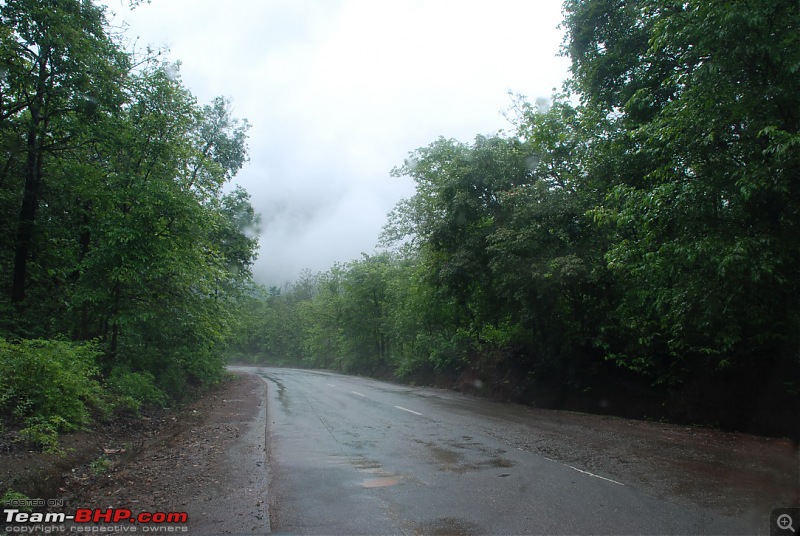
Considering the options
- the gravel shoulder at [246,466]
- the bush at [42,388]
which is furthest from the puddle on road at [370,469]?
the bush at [42,388]

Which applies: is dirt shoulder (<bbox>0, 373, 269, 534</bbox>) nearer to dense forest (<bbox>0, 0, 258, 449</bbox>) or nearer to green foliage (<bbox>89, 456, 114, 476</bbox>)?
green foliage (<bbox>89, 456, 114, 476</bbox>)

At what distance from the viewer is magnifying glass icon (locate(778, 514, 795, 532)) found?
16.6 feet

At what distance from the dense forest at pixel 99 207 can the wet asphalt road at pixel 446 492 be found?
6020 mm

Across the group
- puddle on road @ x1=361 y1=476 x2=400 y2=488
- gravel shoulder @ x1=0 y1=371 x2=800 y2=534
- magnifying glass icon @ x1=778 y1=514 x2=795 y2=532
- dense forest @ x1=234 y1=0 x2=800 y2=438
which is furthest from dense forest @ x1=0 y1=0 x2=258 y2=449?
magnifying glass icon @ x1=778 y1=514 x2=795 y2=532

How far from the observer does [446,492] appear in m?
6.36

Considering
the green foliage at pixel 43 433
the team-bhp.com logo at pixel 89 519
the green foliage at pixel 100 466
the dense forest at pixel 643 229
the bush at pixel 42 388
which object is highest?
the dense forest at pixel 643 229

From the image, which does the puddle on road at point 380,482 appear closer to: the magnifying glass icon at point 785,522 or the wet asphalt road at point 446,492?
the wet asphalt road at point 446,492

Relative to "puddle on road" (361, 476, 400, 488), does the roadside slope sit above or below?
below

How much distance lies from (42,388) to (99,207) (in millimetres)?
7212

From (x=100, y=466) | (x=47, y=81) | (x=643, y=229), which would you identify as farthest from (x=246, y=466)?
(x=47, y=81)

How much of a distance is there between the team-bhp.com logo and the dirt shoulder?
122mm

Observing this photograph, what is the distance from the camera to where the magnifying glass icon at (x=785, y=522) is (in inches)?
200

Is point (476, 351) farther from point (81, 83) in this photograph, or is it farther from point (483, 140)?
point (81, 83)

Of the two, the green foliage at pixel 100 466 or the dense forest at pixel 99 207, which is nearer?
the green foliage at pixel 100 466
